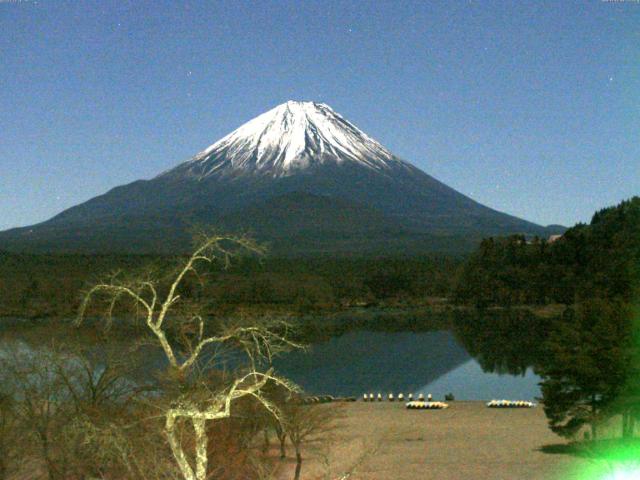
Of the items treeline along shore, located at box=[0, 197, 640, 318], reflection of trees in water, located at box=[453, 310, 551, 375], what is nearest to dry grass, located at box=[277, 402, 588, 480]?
reflection of trees in water, located at box=[453, 310, 551, 375]

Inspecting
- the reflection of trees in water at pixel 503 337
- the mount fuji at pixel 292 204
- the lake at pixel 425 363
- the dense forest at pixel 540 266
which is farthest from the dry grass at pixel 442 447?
the mount fuji at pixel 292 204

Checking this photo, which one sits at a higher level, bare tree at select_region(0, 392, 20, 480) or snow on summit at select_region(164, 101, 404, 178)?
snow on summit at select_region(164, 101, 404, 178)

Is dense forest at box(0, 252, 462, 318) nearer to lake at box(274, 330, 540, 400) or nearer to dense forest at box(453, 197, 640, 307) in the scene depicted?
dense forest at box(453, 197, 640, 307)

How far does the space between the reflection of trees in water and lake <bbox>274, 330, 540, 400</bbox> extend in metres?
0.88

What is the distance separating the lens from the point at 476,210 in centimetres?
17012

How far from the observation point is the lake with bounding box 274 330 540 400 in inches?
1309

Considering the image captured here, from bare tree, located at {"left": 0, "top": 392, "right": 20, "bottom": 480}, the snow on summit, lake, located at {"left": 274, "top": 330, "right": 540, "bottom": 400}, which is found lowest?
lake, located at {"left": 274, "top": 330, "right": 540, "bottom": 400}

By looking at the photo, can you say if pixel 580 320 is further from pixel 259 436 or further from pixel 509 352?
pixel 509 352

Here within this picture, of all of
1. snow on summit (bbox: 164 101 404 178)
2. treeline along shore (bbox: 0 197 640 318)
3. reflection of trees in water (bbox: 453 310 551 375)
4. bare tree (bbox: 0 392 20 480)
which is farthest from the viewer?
snow on summit (bbox: 164 101 404 178)

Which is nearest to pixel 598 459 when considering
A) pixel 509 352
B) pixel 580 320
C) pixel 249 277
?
pixel 580 320

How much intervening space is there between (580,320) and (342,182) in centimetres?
15173

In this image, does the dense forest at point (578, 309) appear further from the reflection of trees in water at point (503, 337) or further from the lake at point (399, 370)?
the lake at point (399, 370)

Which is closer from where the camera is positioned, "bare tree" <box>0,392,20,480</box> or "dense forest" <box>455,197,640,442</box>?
"bare tree" <box>0,392,20,480</box>

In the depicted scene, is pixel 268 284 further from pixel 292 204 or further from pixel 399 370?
pixel 292 204
